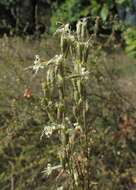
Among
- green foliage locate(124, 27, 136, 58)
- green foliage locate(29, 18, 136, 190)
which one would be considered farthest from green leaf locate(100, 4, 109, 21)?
green foliage locate(29, 18, 136, 190)

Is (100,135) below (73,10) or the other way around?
below

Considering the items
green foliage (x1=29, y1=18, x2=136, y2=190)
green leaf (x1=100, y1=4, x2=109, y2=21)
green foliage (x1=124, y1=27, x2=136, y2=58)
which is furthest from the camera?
green leaf (x1=100, y1=4, x2=109, y2=21)

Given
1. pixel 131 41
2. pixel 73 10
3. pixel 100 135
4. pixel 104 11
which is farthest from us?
pixel 73 10

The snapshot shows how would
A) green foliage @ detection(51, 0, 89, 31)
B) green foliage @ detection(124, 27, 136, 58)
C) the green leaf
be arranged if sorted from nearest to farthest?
green foliage @ detection(124, 27, 136, 58) → the green leaf → green foliage @ detection(51, 0, 89, 31)

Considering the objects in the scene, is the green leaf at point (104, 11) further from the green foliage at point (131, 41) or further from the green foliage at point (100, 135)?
the green foliage at point (100, 135)

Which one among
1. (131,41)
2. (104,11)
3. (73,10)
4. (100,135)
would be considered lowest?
(100,135)

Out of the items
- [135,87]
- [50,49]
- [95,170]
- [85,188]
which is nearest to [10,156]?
[95,170]

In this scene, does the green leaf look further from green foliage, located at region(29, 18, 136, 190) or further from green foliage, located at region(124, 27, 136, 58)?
green foliage, located at region(29, 18, 136, 190)

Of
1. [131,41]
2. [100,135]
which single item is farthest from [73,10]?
[100,135]

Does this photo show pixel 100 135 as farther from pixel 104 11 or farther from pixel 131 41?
pixel 104 11

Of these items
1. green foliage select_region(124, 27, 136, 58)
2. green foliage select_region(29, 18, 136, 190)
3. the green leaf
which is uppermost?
the green leaf

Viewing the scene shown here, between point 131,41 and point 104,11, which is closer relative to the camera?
point 131,41
